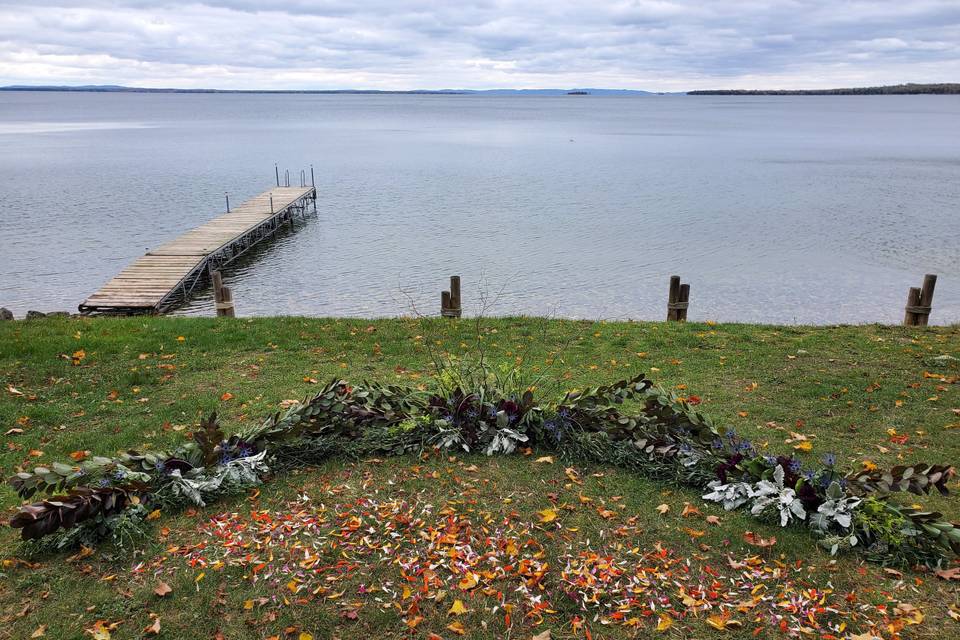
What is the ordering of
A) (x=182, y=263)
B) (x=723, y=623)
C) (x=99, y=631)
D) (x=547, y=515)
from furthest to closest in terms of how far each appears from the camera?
(x=182, y=263), (x=547, y=515), (x=723, y=623), (x=99, y=631)

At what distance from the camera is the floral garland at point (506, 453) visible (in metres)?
5.53

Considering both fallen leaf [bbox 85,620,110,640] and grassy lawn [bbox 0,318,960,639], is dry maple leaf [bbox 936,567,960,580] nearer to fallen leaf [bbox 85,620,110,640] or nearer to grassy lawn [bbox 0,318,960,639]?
grassy lawn [bbox 0,318,960,639]

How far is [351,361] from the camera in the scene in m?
11.6

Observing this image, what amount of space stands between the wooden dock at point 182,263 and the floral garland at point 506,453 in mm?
17135

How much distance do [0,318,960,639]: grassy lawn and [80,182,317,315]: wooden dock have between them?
35.8 ft

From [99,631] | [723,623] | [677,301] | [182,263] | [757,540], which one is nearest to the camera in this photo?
[99,631]

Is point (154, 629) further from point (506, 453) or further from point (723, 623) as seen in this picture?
point (723, 623)

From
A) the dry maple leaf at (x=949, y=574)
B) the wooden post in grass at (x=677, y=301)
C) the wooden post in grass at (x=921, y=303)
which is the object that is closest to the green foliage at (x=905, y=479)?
the dry maple leaf at (x=949, y=574)

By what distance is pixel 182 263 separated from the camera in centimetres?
2592

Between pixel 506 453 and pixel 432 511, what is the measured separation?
51.0 inches

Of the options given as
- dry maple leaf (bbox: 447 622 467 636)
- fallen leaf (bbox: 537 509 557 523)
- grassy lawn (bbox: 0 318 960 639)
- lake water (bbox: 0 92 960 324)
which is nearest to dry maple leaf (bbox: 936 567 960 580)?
grassy lawn (bbox: 0 318 960 639)

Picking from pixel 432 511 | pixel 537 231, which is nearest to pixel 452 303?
pixel 432 511

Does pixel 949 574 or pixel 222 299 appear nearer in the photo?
pixel 949 574

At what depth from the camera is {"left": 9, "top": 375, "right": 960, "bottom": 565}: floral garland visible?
5531 mm
